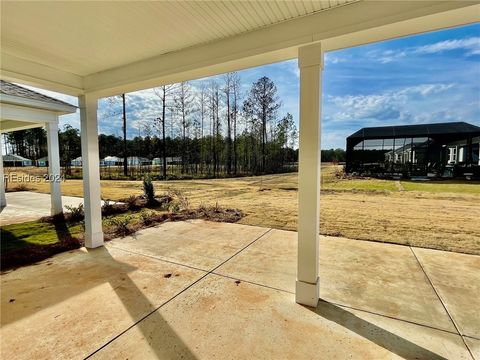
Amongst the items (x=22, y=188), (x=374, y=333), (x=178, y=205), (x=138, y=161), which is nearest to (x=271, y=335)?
(x=374, y=333)

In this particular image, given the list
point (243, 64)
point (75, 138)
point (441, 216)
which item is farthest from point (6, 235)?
point (75, 138)

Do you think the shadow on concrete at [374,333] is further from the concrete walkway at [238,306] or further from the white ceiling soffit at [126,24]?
the white ceiling soffit at [126,24]

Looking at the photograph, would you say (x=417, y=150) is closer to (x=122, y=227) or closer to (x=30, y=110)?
(x=122, y=227)

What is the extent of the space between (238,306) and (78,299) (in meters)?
1.72

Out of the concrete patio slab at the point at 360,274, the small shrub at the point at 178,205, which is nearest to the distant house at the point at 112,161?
the small shrub at the point at 178,205

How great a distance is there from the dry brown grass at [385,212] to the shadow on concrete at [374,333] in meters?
2.50

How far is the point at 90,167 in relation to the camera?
13.0 ft

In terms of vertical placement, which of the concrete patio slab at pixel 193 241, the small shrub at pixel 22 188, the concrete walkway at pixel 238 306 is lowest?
the concrete walkway at pixel 238 306

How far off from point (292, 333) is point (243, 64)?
107 inches

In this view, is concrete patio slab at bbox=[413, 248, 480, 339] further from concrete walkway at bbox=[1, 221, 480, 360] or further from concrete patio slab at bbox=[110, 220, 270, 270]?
concrete patio slab at bbox=[110, 220, 270, 270]

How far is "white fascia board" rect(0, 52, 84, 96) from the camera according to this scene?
2.94 m

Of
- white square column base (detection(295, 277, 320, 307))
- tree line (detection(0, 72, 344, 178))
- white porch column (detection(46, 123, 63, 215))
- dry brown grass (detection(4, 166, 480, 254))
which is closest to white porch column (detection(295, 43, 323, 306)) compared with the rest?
white square column base (detection(295, 277, 320, 307))

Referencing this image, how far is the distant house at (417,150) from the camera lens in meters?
9.52

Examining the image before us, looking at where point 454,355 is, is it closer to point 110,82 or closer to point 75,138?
point 110,82
